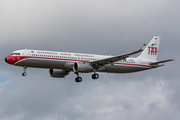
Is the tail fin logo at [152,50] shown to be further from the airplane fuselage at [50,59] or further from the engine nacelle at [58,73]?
the engine nacelle at [58,73]

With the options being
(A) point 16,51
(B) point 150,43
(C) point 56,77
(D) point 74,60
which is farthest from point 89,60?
(B) point 150,43

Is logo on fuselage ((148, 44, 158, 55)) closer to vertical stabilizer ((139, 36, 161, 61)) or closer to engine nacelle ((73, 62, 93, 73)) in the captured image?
vertical stabilizer ((139, 36, 161, 61))

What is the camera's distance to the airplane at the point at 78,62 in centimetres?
5500

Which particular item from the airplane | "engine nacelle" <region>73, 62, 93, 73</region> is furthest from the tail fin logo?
"engine nacelle" <region>73, 62, 93, 73</region>

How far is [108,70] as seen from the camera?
63031 mm

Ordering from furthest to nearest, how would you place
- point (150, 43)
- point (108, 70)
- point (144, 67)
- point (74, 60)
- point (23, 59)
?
point (150, 43) < point (144, 67) < point (108, 70) < point (74, 60) < point (23, 59)

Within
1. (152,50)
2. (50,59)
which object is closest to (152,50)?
(152,50)

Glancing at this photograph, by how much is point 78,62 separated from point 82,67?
1458 millimetres

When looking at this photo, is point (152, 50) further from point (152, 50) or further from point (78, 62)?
point (78, 62)

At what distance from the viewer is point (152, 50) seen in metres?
71.9

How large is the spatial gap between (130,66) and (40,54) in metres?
Answer: 19.6

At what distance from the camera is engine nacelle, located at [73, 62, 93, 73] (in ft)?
189

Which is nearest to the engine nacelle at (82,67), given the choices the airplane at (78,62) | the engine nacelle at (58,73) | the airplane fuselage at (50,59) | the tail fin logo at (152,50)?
the airplane at (78,62)

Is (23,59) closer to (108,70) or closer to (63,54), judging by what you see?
(63,54)
